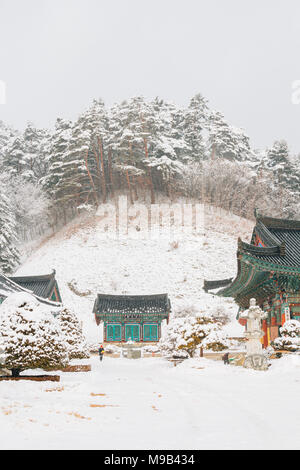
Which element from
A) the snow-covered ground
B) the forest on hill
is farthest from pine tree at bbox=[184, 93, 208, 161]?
the snow-covered ground

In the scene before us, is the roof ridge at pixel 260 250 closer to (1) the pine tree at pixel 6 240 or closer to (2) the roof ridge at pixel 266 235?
(2) the roof ridge at pixel 266 235

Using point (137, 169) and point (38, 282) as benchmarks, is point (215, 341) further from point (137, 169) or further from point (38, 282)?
point (137, 169)

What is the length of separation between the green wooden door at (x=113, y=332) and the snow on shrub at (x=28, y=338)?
1151 inches

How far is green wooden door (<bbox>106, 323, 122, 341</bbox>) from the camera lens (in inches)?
1721

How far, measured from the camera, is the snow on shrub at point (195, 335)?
74.2ft

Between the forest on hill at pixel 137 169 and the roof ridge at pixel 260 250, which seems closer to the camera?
the roof ridge at pixel 260 250

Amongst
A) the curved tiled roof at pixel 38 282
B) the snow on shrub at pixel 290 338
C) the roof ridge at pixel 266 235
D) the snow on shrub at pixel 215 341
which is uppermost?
the roof ridge at pixel 266 235

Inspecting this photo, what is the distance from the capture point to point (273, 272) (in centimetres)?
1970

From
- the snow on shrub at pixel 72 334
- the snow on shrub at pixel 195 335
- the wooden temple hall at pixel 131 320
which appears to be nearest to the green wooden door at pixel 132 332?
the wooden temple hall at pixel 131 320

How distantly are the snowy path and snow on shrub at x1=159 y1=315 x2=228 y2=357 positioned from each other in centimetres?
884

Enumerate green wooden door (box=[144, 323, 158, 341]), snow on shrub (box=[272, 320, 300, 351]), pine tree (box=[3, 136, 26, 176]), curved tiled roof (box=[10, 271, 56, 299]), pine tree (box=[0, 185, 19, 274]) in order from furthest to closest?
pine tree (box=[3, 136, 26, 176]) → pine tree (box=[0, 185, 19, 274]) → green wooden door (box=[144, 323, 158, 341]) → curved tiled roof (box=[10, 271, 56, 299]) → snow on shrub (box=[272, 320, 300, 351])

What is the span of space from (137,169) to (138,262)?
53.8 ft

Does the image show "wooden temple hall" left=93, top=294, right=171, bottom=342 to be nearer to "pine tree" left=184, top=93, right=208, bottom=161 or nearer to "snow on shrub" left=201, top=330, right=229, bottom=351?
"snow on shrub" left=201, top=330, right=229, bottom=351
